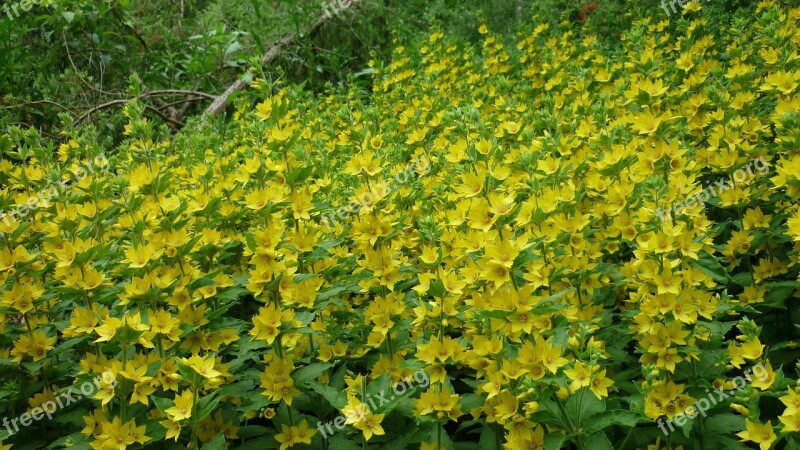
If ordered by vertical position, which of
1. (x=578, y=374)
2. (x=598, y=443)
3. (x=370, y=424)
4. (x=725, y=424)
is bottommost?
(x=725, y=424)

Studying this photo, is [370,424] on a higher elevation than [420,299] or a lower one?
lower

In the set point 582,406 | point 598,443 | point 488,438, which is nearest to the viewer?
point 598,443

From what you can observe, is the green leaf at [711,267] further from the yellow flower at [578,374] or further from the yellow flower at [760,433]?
the yellow flower at [578,374]

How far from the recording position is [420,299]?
2.62 m

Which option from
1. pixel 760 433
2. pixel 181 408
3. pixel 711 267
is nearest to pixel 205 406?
pixel 181 408

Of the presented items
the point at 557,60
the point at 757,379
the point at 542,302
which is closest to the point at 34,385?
the point at 542,302

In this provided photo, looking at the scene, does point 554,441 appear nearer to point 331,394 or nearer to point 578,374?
point 578,374

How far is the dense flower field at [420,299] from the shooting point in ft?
7.82

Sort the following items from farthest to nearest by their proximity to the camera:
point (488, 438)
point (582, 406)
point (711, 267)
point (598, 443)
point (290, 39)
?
point (290, 39) < point (711, 267) < point (488, 438) < point (582, 406) < point (598, 443)

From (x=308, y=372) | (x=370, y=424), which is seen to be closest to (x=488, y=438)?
(x=370, y=424)

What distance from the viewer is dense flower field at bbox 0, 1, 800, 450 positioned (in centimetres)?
238

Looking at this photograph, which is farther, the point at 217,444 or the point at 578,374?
the point at 217,444

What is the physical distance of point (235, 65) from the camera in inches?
327

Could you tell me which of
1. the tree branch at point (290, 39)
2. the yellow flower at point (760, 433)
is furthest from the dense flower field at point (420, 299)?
the tree branch at point (290, 39)
